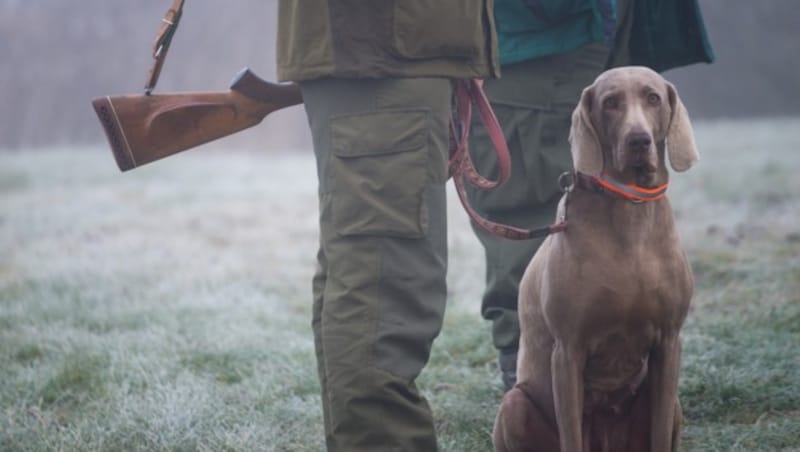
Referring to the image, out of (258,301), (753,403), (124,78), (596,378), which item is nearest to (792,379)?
(753,403)

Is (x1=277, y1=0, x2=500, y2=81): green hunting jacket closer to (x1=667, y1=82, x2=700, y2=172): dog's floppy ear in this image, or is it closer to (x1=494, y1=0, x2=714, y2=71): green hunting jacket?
(x1=667, y1=82, x2=700, y2=172): dog's floppy ear

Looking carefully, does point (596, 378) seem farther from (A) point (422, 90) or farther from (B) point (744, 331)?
(B) point (744, 331)

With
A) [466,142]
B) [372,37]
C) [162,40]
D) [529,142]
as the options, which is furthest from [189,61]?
[372,37]

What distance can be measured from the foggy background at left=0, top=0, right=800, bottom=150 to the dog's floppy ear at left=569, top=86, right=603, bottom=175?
1397 centimetres

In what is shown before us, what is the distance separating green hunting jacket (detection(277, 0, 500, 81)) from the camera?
237 centimetres

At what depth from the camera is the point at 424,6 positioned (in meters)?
2.40

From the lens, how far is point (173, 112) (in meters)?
2.73

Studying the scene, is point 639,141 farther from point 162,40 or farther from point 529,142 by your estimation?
point 162,40

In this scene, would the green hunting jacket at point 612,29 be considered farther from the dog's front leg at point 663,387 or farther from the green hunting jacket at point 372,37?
the dog's front leg at point 663,387

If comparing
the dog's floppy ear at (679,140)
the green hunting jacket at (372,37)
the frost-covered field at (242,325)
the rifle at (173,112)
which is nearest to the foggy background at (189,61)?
the frost-covered field at (242,325)

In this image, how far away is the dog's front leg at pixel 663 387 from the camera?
251 centimetres

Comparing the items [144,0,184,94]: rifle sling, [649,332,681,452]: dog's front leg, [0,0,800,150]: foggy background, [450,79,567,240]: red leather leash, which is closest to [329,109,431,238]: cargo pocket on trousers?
[450,79,567,240]: red leather leash

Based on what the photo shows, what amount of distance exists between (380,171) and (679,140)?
2.46ft

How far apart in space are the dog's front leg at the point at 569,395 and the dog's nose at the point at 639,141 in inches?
20.7
